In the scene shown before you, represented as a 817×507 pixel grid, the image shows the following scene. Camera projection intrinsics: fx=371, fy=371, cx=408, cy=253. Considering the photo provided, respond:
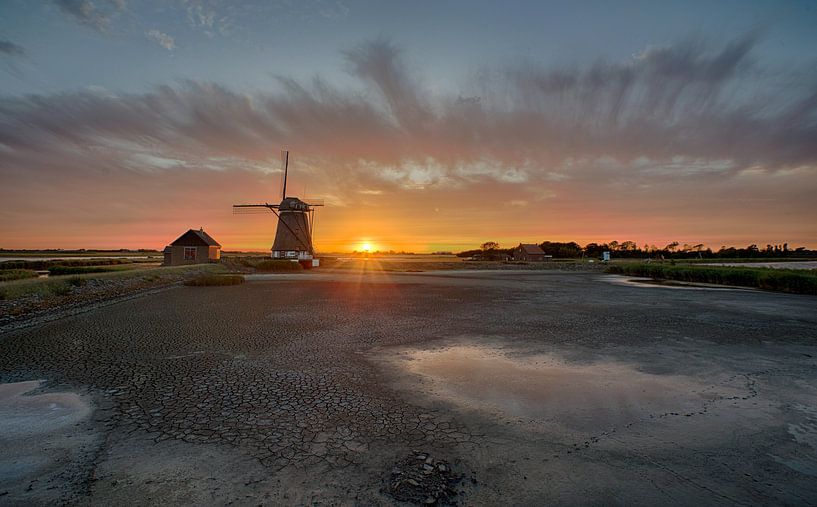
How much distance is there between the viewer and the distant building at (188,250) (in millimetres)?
56469

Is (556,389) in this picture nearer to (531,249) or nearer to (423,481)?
(423,481)

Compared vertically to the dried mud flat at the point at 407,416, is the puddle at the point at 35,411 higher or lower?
lower

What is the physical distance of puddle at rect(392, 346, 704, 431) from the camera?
6.26 m

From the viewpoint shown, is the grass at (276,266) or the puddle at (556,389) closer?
the puddle at (556,389)

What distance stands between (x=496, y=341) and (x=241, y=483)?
8625 millimetres

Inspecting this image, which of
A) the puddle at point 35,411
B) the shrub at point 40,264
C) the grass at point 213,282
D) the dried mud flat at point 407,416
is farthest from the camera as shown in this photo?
the shrub at point 40,264

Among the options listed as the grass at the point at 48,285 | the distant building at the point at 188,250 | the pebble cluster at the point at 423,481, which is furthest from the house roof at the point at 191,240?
the pebble cluster at the point at 423,481

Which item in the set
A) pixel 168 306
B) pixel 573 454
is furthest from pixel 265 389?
pixel 168 306

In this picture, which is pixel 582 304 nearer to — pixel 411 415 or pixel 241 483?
pixel 411 415

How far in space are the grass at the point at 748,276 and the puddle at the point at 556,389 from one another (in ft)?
96.3

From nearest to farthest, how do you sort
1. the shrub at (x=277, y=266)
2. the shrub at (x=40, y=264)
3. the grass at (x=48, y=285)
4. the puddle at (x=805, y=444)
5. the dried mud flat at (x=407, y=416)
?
1. the dried mud flat at (x=407, y=416)
2. the puddle at (x=805, y=444)
3. the grass at (x=48, y=285)
4. the shrub at (x=40, y=264)
5. the shrub at (x=277, y=266)

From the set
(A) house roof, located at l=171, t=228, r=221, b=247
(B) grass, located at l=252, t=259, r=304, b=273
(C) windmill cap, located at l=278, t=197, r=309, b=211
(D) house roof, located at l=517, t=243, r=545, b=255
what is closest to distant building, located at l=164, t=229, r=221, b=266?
(A) house roof, located at l=171, t=228, r=221, b=247

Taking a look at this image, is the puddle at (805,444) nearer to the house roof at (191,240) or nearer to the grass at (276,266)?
the grass at (276,266)

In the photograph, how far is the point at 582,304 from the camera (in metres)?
19.9
